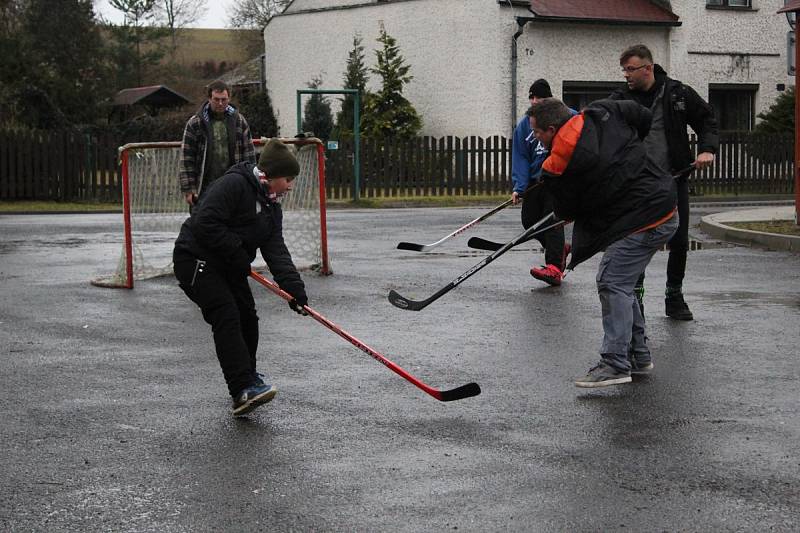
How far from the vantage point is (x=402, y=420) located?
6238 millimetres

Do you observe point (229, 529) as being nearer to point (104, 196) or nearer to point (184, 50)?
point (104, 196)

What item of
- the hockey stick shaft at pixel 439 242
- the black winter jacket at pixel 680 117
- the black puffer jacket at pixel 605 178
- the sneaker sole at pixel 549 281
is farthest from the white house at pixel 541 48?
the black puffer jacket at pixel 605 178

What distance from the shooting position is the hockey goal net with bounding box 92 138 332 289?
1212 centimetres

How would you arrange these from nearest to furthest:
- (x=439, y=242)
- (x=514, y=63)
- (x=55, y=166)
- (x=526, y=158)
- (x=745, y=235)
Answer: (x=439, y=242) → (x=526, y=158) → (x=745, y=235) → (x=55, y=166) → (x=514, y=63)

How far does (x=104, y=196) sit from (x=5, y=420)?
21.0m

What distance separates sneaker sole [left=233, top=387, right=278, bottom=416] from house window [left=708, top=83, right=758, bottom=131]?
33.0 meters

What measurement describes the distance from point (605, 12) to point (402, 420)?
3001cm

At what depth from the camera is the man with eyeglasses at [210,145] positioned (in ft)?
36.4

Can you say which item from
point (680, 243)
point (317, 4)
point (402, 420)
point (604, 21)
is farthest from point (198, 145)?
point (317, 4)

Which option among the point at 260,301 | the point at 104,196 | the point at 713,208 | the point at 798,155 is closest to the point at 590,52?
the point at 713,208

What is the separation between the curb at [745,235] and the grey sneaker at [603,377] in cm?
843

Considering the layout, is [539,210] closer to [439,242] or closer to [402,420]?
[439,242]

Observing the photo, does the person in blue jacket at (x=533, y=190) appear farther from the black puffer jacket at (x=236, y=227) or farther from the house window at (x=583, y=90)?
the house window at (x=583, y=90)

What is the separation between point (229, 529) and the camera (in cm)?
450
